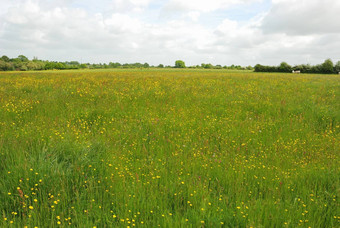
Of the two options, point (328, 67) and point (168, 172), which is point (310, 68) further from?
point (168, 172)

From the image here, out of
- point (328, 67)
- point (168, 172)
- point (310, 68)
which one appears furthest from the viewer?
point (310, 68)

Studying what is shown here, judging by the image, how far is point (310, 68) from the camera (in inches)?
2470

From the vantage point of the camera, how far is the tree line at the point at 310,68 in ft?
198

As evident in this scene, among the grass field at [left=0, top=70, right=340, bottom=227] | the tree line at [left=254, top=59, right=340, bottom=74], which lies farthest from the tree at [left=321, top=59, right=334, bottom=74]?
the grass field at [left=0, top=70, right=340, bottom=227]

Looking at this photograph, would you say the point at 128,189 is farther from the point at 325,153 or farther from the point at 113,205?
the point at 325,153

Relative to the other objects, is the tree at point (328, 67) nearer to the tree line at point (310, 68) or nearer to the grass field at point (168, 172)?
the tree line at point (310, 68)

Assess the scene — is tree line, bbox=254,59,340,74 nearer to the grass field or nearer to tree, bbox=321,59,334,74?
tree, bbox=321,59,334,74

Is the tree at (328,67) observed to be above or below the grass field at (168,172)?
above

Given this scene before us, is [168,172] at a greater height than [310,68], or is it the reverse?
[310,68]

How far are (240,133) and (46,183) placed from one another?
5.11 metres

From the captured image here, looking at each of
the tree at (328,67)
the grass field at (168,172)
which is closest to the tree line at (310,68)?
the tree at (328,67)

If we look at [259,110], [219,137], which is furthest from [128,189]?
[259,110]

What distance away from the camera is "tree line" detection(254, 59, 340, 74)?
60.4 metres

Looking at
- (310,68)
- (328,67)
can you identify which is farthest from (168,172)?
(310,68)
